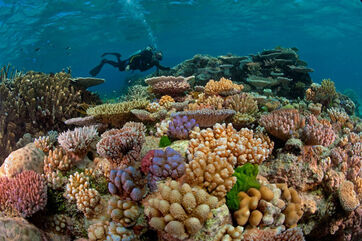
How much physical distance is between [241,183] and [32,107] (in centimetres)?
615

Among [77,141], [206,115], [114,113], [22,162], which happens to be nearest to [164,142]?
[206,115]

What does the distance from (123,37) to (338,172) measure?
49432 mm

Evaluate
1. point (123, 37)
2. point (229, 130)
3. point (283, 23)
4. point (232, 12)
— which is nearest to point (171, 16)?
point (232, 12)

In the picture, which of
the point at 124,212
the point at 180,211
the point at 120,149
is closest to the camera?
the point at 180,211

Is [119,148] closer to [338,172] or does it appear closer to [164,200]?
[164,200]

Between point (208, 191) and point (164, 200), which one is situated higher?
point (164, 200)

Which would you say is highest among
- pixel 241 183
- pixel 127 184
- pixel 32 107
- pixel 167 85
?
pixel 167 85

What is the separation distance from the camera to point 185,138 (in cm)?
443

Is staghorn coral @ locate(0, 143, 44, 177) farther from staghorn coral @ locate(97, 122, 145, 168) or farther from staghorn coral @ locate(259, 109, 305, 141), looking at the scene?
staghorn coral @ locate(259, 109, 305, 141)

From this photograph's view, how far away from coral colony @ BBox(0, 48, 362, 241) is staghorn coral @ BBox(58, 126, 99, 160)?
20 mm

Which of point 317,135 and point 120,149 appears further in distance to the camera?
point 317,135

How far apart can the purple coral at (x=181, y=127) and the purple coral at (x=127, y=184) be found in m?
1.55

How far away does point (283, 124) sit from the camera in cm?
434

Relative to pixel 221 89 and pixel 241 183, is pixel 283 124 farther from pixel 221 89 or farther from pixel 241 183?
pixel 221 89
